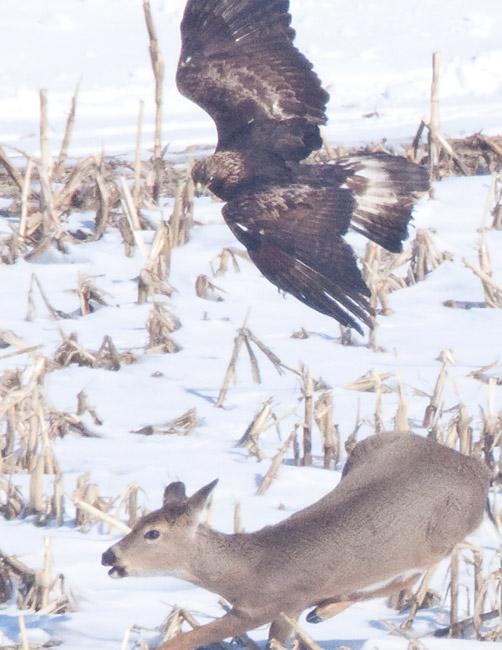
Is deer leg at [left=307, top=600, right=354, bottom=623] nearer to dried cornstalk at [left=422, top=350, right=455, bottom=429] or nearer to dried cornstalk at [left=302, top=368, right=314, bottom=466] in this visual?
dried cornstalk at [left=302, top=368, right=314, bottom=466]

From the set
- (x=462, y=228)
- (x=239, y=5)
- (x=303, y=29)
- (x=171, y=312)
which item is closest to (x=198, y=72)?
(x=239, y=5)

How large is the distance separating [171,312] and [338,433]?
7.38ft

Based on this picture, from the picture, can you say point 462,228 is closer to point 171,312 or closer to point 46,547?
point 171,312

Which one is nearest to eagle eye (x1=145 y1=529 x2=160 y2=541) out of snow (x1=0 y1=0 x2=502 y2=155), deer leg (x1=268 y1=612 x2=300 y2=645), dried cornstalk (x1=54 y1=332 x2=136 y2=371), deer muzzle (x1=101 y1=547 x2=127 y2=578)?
deer muzzle (x1=101 y1=547 x2=127 y2=578)

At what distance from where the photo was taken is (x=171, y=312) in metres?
8.93

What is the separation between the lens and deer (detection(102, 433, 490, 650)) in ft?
16.3

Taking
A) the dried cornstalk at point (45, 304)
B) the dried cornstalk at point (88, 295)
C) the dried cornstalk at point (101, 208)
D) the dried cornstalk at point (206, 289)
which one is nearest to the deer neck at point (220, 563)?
the dried cornstalk at point (45, 304)

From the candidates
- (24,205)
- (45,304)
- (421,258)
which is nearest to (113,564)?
(45,304)

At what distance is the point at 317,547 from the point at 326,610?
227 millimetres

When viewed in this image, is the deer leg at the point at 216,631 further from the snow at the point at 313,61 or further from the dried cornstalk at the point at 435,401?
the snow at the point at 313,61

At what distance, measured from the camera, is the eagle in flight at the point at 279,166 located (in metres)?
7.10

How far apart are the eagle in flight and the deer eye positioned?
6.92 feet

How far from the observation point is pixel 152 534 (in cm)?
496

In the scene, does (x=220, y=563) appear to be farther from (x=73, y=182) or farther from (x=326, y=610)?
(x=73, y=182)
